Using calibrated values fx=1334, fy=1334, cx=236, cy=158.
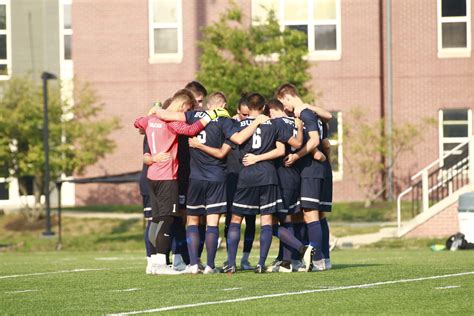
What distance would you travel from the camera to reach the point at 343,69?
3966cm

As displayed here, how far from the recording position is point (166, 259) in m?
14.9

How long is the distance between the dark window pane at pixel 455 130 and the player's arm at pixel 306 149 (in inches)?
994

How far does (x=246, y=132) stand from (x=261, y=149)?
0.28 meters

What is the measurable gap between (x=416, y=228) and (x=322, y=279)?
A: 1557cm

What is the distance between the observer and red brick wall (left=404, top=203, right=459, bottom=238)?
28625 mm

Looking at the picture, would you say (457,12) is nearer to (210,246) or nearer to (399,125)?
(399,125)

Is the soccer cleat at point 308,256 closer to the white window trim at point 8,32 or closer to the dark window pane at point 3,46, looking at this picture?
the white window trim at point 8,32

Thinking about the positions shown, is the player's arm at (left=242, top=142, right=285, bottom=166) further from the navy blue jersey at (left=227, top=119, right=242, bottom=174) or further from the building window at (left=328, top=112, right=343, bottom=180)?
the building window at (left=328, top=112, right=343, bottom=180)

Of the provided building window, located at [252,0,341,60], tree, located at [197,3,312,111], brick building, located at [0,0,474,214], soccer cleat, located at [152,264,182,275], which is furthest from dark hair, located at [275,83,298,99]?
building window, located at [252,0,341,60]

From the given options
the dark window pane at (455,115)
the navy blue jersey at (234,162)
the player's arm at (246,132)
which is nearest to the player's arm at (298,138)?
the player's arm at (246,132)

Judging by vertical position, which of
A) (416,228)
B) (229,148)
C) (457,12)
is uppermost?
(457,12)

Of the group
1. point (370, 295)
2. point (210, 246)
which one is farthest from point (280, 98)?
point (370, 295)

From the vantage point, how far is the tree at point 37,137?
33656 mm

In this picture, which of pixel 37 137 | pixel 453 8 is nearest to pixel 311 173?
pixel 37 137
